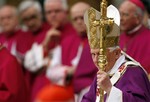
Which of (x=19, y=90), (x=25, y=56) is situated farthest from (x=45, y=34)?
(x=19, y=90)

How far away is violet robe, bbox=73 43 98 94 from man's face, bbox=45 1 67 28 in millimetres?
1285

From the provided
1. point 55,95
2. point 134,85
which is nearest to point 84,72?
point 134,85

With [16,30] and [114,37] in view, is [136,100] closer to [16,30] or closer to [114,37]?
[114,37]

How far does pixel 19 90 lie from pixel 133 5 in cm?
175

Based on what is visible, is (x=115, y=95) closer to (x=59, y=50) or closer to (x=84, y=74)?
(x=84, y=74)

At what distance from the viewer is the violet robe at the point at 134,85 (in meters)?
6.46

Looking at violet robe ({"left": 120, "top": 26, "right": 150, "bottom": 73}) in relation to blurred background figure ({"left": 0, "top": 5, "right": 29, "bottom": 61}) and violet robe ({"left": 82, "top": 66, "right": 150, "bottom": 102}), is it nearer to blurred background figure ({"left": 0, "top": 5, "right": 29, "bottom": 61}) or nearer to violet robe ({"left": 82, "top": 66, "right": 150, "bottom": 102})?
violet robe ({"left": 82, "top": 66, "right": 150, "bottom": 102})

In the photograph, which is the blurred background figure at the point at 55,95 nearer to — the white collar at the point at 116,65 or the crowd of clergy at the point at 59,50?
the crowd of clergy at the point at 59,50

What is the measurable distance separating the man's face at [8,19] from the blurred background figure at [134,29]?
3.25 meters

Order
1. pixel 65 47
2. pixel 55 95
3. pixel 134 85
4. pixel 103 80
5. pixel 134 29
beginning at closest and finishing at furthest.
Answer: pixel 55 95
pixel 103 80
pixel 134 85
pixel 134 29
pixel 65 47

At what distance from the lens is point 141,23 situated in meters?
8.57

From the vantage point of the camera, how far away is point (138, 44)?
27.9 feet

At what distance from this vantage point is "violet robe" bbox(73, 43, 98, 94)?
9094mm

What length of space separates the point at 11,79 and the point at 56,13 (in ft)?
6.89
